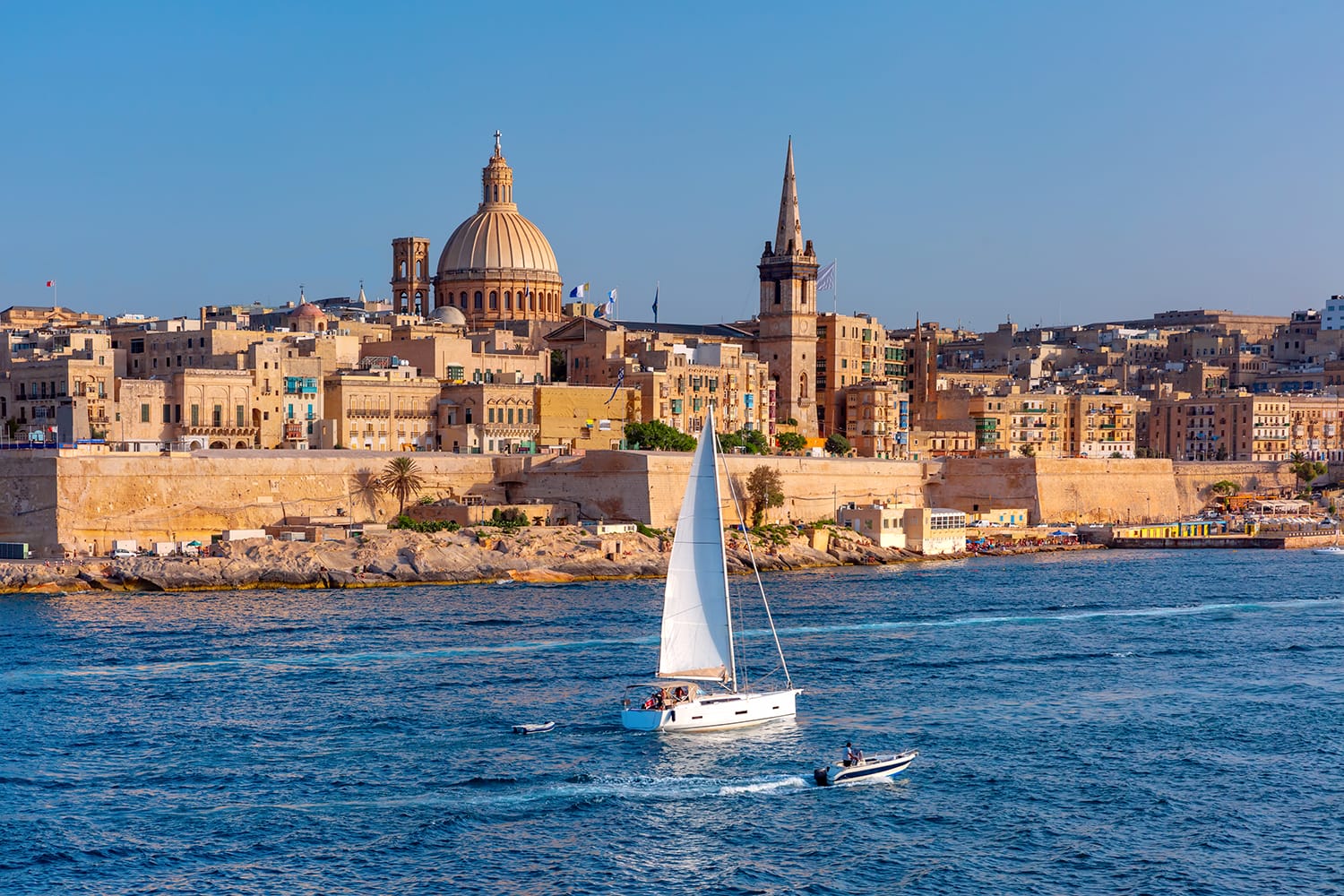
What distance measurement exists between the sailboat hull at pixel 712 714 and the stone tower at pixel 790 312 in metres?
61.5

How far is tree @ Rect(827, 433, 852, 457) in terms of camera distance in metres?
91.6

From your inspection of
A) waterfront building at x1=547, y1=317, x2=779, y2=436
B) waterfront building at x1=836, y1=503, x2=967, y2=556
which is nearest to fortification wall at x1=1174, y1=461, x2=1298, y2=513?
waterfront building at x1=547, y1=317, x2=779, y2=436

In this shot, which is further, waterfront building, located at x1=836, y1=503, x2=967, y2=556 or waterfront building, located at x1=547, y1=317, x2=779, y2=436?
waterfront building, located at x1=547, y1=317, x2=779, y2=436

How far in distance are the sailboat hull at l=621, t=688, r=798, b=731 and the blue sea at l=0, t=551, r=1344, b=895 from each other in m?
0.29

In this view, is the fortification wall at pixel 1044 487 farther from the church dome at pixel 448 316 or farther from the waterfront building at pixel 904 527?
the church dome at pixel 448 316

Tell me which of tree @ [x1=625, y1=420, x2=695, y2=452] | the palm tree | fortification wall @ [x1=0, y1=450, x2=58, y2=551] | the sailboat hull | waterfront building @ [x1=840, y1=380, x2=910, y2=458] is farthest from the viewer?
waterfront building @ [x1=840, y1=380, x2=910, y2=458]

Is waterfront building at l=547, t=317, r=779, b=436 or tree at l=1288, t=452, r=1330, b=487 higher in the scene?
waterfront building at l=547, t=317, r=779, b=436

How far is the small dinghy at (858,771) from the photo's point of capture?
29.4 metres

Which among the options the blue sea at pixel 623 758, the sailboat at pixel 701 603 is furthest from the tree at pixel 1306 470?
the sailboat at pixel 701 603

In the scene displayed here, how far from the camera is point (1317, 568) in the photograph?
69.4 metres

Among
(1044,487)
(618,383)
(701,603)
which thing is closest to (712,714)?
(701,603)

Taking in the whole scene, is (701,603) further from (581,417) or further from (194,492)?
(581,417)

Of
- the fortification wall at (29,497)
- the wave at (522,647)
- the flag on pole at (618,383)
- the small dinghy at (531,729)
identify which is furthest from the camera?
the flag on pole at (618,383)

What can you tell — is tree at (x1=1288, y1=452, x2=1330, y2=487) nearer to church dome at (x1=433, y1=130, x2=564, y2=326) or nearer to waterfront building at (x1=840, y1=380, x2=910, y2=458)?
waterfront building at (x1=840, y1=380, x2=910, y2=458)
